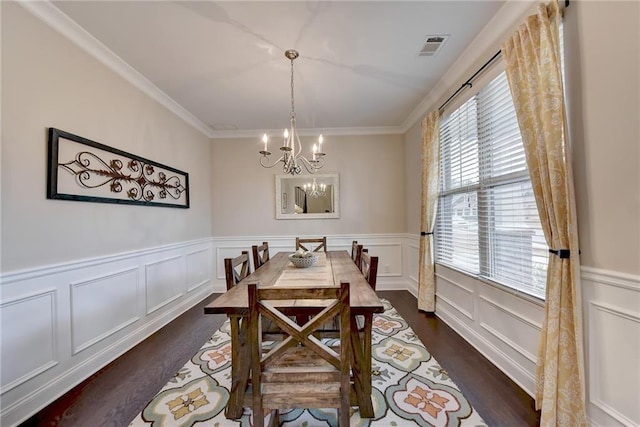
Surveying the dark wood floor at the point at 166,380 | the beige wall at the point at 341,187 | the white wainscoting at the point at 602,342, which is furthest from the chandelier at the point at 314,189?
the white wainscoting at the point at 602,342

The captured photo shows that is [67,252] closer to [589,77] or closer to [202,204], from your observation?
[202,204]

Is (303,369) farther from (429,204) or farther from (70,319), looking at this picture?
(429,204)

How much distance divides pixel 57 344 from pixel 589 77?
11.8 ft

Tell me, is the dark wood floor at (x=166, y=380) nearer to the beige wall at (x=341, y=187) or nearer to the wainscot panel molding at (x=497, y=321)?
the wainscot panel molding at (x=497, y=321)

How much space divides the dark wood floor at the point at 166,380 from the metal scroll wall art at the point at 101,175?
1.37 metres

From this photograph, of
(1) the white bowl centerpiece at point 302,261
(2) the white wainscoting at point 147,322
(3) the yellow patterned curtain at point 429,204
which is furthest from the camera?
(3) the yellow patterned curtain at point 429,204

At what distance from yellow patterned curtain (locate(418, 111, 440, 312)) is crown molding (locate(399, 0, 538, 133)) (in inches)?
10.1

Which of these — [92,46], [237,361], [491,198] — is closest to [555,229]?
[491,198]

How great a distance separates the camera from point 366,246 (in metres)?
4.52

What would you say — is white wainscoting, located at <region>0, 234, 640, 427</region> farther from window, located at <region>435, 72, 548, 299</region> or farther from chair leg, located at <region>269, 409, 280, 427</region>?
chair leg, located at <region>269, 409, 280, 427</region>

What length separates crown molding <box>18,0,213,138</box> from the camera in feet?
5.96

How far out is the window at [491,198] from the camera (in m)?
1.88

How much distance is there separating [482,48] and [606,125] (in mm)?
1311

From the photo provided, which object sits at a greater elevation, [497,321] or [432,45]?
[432,45]
